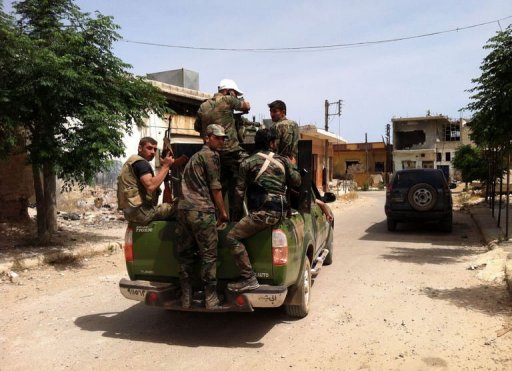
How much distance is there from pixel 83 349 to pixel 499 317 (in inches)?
174

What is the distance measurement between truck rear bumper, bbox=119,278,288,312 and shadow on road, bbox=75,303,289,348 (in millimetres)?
397

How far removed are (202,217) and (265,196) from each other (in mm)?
643

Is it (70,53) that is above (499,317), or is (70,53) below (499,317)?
above

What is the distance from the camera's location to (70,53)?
854 cm

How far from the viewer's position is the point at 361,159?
55.8 metres

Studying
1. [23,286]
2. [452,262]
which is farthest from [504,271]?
[23,286]

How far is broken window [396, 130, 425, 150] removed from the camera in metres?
54.2

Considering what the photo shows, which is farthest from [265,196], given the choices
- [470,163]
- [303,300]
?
[470,163]

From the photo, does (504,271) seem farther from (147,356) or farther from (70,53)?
(70,53)

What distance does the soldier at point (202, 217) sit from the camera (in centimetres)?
446

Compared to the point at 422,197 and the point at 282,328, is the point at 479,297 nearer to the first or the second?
the point at 282,328

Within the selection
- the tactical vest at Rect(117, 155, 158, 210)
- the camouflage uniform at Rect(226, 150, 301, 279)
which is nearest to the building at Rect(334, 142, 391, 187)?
the camouflage uniform at Rect(226, 150, 301, 279)

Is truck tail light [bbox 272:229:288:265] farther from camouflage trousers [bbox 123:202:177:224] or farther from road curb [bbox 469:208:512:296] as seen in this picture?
road curb [bbox 469:208:512:296]

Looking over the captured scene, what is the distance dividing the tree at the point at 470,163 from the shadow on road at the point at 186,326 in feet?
77.6
